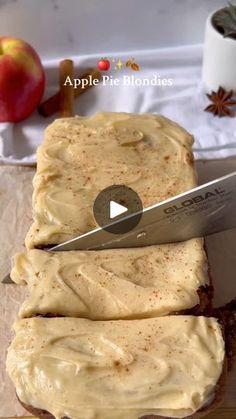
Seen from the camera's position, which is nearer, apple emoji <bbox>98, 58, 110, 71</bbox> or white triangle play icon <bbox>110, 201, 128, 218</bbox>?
white triangle play icon <bbox>110, 201, 128, 218</bbox>

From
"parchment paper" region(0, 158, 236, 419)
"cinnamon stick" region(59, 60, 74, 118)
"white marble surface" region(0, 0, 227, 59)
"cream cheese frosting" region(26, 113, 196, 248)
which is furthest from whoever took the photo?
"white marble surface" region(0, 0, 227, 59)

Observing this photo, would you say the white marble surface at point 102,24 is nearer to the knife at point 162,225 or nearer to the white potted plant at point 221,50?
the white potted plant at point 221,50

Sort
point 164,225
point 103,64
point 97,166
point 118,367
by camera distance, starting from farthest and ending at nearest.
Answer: point 103,64
point 97,166
point 164,225
point 118,367

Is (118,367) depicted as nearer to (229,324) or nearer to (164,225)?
(229,324)

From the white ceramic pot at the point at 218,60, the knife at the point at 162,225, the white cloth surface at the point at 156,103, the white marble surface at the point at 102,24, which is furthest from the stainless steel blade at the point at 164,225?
the white marble surface at the point at 102,24

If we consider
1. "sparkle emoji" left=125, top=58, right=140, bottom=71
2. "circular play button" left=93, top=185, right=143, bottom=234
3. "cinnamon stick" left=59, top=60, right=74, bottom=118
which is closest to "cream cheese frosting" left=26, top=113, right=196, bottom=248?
"circular play button" left=93, top=185, right=143, bottom=234

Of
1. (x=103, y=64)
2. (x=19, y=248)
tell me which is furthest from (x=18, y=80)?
(x=19, y=248)

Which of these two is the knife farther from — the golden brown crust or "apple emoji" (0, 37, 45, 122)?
"apple emoji" (0, 37, 45, 122)

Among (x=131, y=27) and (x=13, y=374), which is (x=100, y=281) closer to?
(x=13, y=374)
